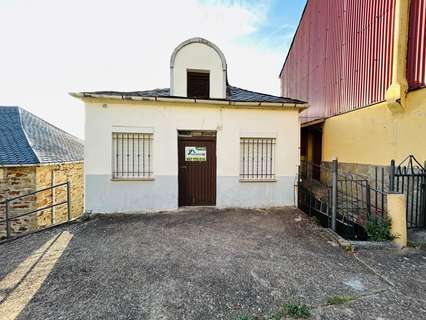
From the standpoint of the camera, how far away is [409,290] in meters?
2.88

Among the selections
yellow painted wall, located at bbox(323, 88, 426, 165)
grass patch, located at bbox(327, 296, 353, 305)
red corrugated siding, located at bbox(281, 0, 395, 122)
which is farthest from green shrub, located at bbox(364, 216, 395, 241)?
red corrugated siding, located at bbox(281, 0, 395, 122)

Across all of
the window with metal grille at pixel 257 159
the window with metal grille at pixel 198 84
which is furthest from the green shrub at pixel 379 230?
the window with metal grille at pixel 198 84

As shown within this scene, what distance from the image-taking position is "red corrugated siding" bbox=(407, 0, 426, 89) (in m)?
4.75

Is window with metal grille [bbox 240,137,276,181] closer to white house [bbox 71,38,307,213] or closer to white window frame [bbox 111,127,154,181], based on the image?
white house [bbox 71,38,307,213]

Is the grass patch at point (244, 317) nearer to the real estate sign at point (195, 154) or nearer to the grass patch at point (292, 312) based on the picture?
the grass patch at point (292, 312)

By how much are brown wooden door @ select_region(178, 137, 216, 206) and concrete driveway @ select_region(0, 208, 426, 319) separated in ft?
5.30

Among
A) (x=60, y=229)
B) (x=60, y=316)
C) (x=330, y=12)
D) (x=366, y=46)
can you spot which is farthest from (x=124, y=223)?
(x=330, y=12)

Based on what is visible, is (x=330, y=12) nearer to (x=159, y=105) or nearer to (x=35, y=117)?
(x=159, y=105)

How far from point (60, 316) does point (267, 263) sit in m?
2.84

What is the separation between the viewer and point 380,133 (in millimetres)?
5793

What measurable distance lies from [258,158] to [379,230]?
11.3 ft

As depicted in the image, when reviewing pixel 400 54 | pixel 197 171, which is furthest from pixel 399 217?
pixel 197 171

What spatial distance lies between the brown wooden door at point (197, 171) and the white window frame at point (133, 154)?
36.0 inches

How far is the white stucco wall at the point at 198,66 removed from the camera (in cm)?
690
